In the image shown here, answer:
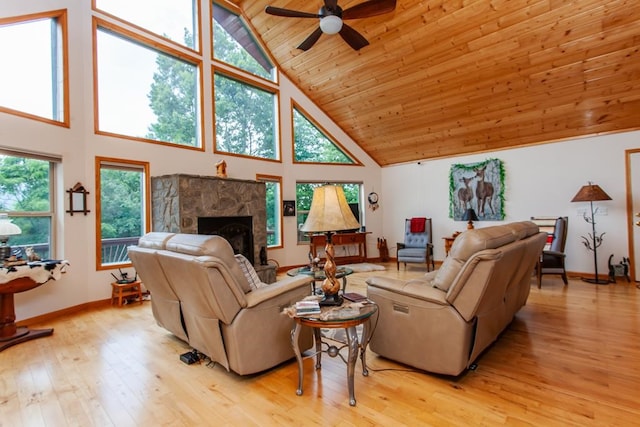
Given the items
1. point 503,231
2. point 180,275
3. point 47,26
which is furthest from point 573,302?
point 47,26

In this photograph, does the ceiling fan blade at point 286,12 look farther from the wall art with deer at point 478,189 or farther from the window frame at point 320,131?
the wall art with deer at point 478,189

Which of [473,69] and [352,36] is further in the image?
[473,69]

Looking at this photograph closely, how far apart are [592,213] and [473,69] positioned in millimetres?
3035

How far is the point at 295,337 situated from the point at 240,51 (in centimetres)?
578

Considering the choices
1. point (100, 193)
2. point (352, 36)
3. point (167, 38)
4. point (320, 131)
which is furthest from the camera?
point (320, 131)

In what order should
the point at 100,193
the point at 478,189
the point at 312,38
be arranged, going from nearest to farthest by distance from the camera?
the point at 312,38 → the point at 100,193 → the point at 478,189

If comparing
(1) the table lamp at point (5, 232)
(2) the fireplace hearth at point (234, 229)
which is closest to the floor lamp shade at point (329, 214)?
(1) the table lamp at point (5, 232)

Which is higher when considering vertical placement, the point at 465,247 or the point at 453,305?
the point at 465,247

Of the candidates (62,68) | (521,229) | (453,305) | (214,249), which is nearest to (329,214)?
(214,249)

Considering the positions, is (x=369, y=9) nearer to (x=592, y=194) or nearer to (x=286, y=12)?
(x=286, y=12)

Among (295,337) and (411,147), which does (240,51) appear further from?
(295,337)

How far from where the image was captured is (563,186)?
5414 millimetres

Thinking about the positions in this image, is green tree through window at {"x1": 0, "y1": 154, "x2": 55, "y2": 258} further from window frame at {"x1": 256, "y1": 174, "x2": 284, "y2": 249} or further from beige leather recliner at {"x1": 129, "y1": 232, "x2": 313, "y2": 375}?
window frame at {"x1": 256, "y1": 174, "x2": 284, "y2": 249}

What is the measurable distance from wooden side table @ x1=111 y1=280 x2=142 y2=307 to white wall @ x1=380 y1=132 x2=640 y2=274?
5.76 m
